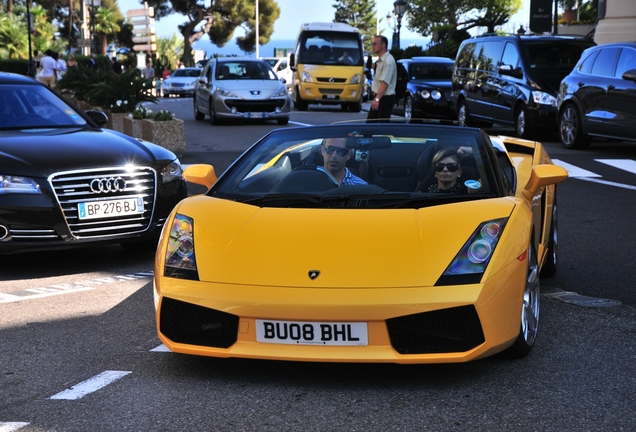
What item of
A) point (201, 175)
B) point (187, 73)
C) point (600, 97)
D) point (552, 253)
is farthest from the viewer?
point (187, 73)

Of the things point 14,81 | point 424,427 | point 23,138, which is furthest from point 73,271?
point 424,427

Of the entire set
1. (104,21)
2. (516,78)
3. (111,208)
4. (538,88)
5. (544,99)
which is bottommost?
(104,21)

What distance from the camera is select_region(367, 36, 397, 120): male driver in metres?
14.4

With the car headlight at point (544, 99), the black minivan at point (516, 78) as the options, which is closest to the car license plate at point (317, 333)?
the black minivan at point (516, 78)

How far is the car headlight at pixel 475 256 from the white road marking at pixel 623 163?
32.2 ft

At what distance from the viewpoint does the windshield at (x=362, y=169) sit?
5355 millimetres

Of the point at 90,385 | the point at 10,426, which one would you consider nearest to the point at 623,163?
the point at 90,385

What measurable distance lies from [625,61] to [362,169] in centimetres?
1112

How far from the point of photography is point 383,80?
1446cm

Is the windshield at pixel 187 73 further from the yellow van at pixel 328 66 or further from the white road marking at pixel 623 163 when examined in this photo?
the white road marking at pixel 623 163

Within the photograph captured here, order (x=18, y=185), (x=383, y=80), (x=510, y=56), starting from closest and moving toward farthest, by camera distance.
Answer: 1. (x=18, y=185)
2. (x=383, y=80)
3. (x=510, y=56)

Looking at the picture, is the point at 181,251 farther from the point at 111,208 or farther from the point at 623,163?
the point at 623,163

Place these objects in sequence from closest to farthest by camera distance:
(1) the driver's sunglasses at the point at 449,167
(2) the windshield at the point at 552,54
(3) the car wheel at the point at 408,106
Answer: (1) the driver's sunglasses at the point at 449,167, (2) the windshield at the point at 552,54, (3) the car wheel at the point at 408,106

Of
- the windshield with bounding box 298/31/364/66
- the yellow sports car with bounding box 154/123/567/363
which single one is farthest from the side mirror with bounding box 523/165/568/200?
the windshield with bounding box 298/31/364/66
